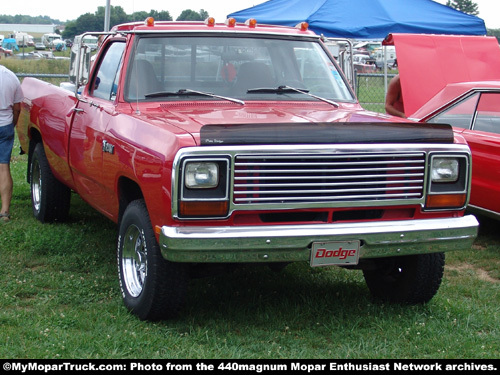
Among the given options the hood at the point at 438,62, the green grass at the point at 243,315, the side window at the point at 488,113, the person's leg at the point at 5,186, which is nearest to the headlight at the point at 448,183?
the green grass at the point at 243,315

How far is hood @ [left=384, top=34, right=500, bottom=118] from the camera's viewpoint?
9.83 meters

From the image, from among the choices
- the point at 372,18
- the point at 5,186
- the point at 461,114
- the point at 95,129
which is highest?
the point at 372,18

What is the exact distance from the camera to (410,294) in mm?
4824

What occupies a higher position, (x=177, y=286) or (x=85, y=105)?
(x=85, y=105)

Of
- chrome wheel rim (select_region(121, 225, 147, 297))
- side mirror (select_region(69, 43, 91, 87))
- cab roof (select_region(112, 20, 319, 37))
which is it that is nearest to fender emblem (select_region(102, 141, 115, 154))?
chrome wheel rim (select_region(121, 225, 147, 297))

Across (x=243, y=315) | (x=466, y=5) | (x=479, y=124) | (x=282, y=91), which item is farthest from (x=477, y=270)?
(x=466, y=5)

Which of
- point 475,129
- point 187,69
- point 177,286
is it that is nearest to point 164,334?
point 177,286

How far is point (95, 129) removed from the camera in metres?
5.23

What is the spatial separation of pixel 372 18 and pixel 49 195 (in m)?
7.14

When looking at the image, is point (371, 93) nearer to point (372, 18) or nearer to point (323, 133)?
point (372, 18)

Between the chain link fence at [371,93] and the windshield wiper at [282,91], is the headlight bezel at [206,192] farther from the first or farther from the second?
the chain link fence at [371,93]

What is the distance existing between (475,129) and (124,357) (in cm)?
439

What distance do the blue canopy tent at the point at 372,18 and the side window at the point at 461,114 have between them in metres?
4.81

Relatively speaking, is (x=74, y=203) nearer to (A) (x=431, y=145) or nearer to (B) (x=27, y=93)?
(B) (x=27, y=93)
